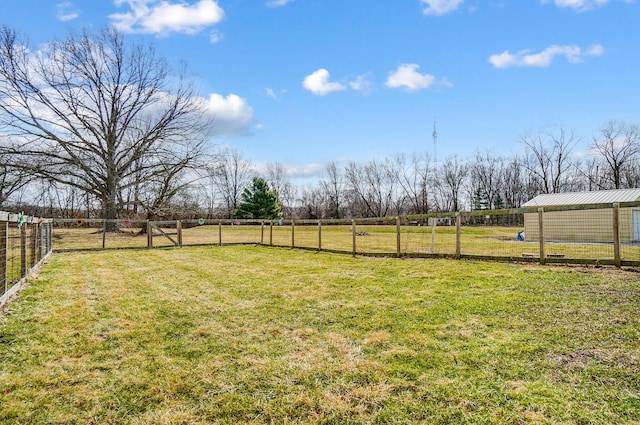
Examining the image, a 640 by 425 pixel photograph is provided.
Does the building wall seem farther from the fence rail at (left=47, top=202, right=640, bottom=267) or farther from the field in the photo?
the field

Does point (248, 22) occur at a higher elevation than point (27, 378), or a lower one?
higher

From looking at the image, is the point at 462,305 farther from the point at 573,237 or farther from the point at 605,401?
the point at 573,237

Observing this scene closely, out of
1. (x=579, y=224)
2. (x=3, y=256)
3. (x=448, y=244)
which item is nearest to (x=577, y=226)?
(x=579, y=224)

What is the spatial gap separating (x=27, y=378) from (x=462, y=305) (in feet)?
13.8

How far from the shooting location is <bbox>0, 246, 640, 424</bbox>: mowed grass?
211 centimetres

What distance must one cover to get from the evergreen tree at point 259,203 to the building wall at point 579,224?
27033mm

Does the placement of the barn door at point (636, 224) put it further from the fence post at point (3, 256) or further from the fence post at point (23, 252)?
the fence post at point (23, 252)

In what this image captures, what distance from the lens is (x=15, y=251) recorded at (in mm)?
6816

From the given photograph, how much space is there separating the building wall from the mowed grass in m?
10.0

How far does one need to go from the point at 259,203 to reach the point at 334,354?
36.8 meters

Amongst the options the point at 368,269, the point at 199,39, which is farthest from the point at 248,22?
the point at 368,269

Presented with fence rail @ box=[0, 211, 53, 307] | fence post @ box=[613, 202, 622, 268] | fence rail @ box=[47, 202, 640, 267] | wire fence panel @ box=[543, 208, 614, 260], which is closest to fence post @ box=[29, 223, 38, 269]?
fence rail @ box=[0, 211, 53, 307]

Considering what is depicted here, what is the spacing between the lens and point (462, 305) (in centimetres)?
425

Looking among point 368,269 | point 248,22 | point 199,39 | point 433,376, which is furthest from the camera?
point 199,39
